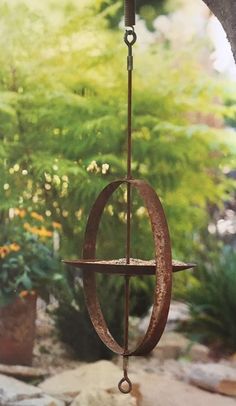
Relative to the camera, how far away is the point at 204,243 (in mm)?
2305

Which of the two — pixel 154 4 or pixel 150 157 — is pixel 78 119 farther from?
pixel 154 4

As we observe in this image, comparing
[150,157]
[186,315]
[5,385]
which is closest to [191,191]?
[150,157]

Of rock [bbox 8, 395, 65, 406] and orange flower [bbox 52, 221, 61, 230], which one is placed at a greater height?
orange flower [bbox 52, 221, 61, 230]

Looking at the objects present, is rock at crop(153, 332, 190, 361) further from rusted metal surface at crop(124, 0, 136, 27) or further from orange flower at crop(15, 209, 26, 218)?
rusted metal surface at crop(124, 0, 136, 27)

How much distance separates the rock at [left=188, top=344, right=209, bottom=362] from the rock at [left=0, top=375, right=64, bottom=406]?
1.50 feet

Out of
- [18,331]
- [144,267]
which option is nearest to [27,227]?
[18,331]

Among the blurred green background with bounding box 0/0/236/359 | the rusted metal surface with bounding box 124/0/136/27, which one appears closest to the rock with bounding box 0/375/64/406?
the blurred green background with bounding box 0/0/236/359

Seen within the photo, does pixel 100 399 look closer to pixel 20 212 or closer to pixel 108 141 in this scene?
pixel 20 212

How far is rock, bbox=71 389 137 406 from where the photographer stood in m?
2.18

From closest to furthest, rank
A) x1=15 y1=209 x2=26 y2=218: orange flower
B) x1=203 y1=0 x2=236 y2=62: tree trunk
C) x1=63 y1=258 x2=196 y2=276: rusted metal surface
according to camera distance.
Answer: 1. x1=203 y1=0 x2=236 y2=62: tree trunk
2. x1=63 y1=258 x2=196 y2=276: rusted metal surface
3. x1=15 y1=209 x2=26 y2=218: orange flower

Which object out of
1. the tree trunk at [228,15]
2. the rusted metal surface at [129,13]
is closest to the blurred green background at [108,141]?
the rusted metal surface at [129,13]

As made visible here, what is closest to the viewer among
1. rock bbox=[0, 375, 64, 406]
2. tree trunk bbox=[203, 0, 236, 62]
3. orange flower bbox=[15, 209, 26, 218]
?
tree trunk bbox=[203, 0, 236, 62]

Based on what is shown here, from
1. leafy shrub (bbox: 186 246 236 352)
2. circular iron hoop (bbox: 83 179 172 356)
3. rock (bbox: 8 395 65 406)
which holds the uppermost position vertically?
circular iron hoop (bbox: 83 179 172 356)

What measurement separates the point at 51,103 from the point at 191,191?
574 mm
